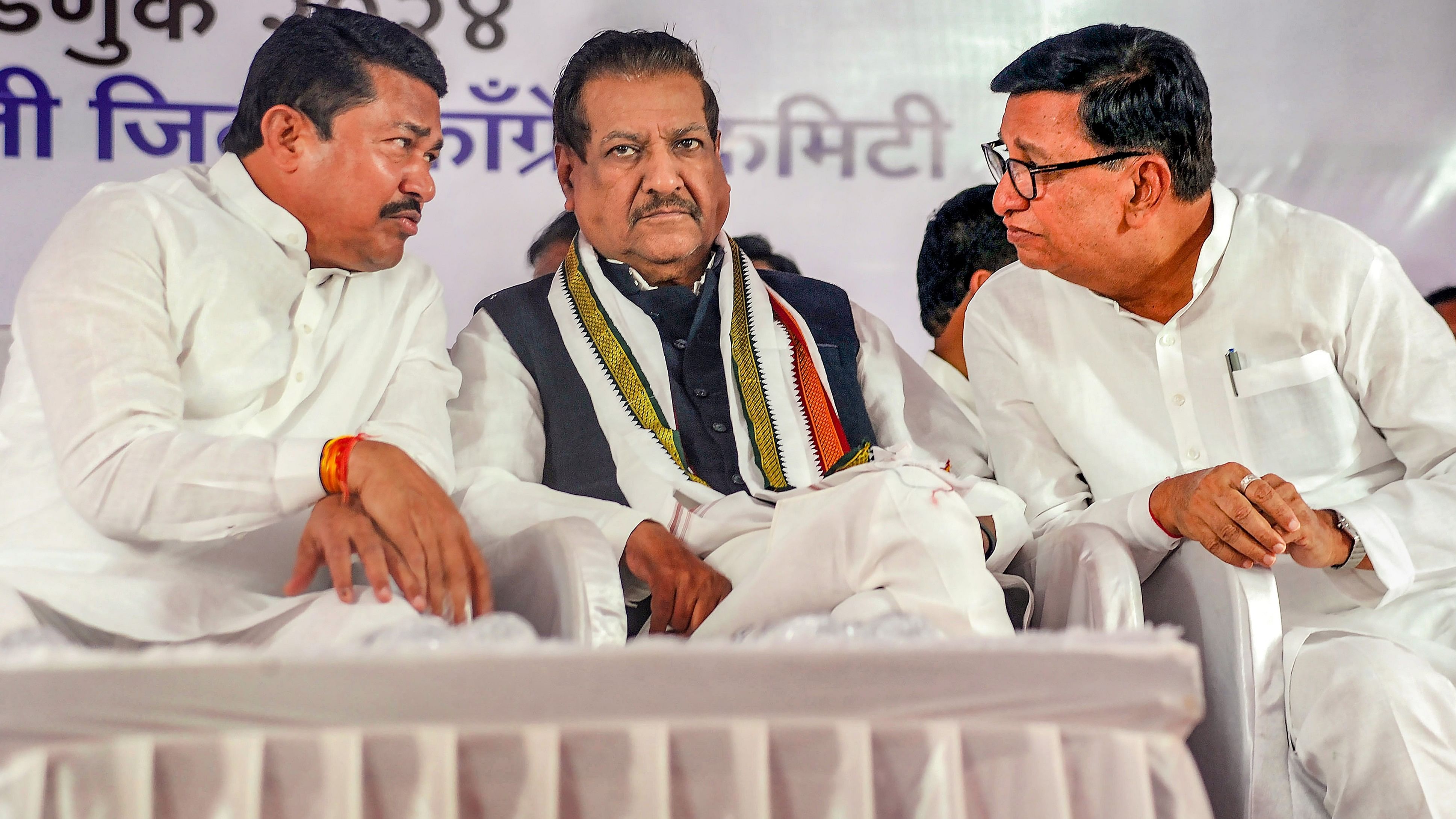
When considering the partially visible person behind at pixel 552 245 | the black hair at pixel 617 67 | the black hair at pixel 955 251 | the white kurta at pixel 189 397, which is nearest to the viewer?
the white kurta at pixel 189 397

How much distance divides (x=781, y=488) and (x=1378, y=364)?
1048mm

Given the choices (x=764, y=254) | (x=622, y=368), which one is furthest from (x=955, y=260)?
(x=622, y=368)

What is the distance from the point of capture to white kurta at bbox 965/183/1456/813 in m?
2.09

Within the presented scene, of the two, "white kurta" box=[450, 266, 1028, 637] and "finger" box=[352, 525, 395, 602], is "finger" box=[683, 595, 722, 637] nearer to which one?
"white kurta" box=[450, 266, 1028, 637]

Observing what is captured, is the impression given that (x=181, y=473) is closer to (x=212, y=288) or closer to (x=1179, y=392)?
(x=212, y=288)

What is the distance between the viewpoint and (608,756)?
3.93ft

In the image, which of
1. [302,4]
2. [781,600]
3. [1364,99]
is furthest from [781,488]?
[1364,99]

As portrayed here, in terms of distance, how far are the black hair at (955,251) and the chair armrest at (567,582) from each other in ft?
5.34

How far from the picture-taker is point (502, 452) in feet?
7.46

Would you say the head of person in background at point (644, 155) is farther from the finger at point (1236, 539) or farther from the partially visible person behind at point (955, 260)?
the finger at point (1236, 539)

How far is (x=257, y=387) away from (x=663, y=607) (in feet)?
2.43

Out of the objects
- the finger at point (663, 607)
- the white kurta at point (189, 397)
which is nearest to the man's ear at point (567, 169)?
the white kurta at point (189, 397)

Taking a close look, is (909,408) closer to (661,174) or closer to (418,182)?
(661,174)

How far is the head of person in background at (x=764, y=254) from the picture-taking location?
3.23m
